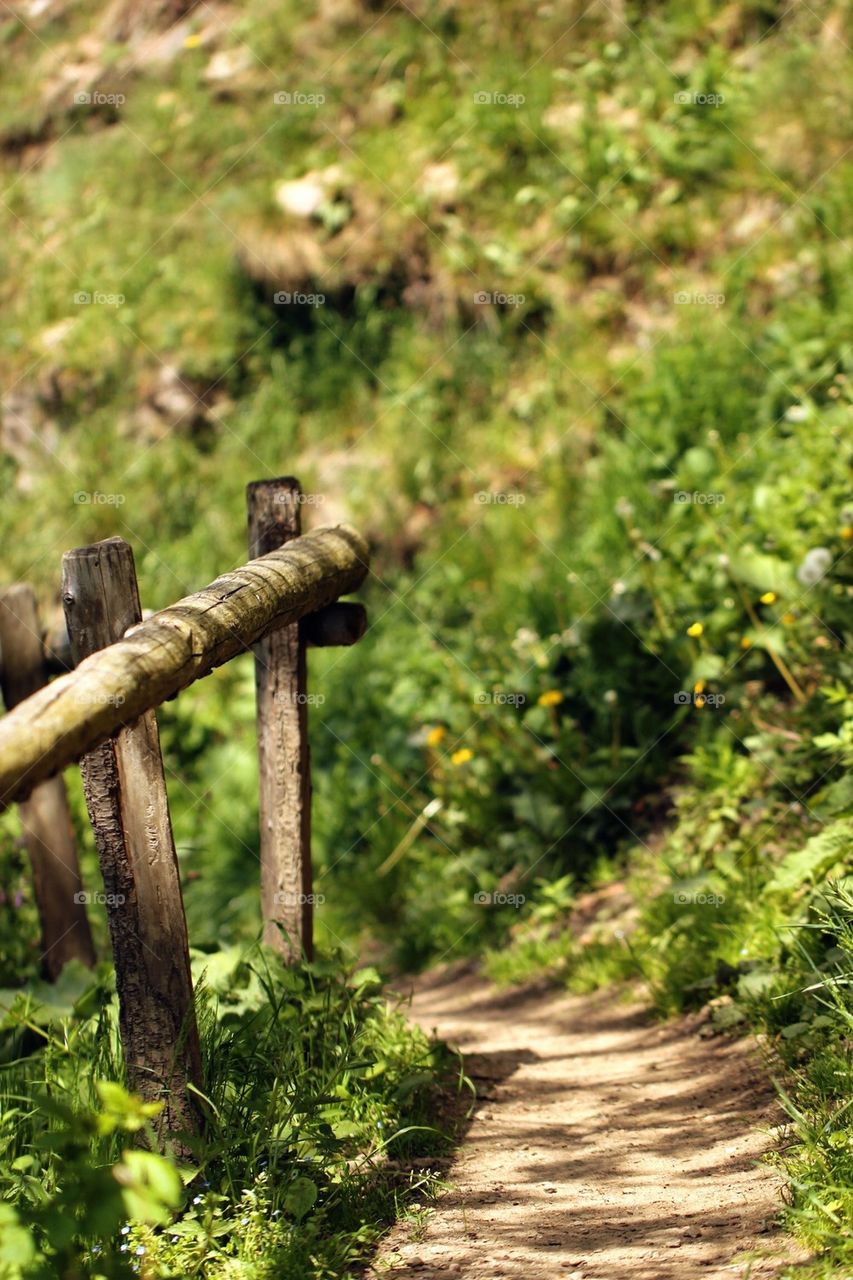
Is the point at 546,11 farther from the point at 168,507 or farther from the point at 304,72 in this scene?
the point at 168,507

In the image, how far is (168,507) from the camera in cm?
884

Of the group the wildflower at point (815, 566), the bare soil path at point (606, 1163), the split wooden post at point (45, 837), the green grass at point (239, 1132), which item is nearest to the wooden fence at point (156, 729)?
the green grass at point (239, 1132)

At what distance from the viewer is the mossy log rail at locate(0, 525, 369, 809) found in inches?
84.4

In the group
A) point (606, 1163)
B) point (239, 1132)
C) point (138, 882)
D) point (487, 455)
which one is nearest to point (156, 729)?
point (138, 882)

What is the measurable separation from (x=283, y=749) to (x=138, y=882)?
1025 mm

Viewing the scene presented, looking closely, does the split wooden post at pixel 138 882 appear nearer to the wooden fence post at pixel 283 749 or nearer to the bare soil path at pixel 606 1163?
the bare soil path at pixel 606 1163

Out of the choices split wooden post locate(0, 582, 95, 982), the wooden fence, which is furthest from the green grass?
split wooden post locate(0, 582, 95, 982)

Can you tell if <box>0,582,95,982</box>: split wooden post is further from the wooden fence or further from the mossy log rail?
the mossy log rail

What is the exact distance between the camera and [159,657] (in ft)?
8.32

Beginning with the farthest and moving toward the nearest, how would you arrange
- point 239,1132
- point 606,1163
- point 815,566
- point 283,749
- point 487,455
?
1. point 487,455
2. point 815,566
3. point 283,749
4. point 606,1163
5. point 239,1132

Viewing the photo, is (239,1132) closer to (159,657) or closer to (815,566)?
(159,657)

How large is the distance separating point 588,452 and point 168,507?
315 cm

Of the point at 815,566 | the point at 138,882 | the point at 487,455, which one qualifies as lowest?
the point at 487,455

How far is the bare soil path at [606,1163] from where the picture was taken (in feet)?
8.60
